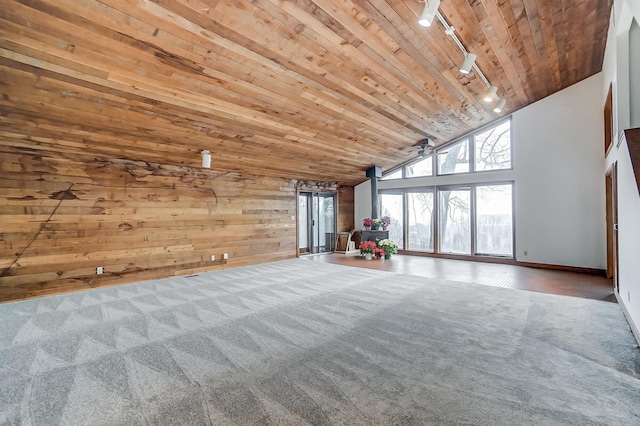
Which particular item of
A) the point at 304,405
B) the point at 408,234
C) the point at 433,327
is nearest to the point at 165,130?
the point at 304,405

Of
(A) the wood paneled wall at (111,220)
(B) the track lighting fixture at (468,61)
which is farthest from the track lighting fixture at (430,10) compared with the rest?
(A) the wood paneled wall at (111,220)

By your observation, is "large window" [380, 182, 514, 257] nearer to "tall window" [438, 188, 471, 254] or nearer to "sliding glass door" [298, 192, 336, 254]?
"tall window" [438, 188, 471, 254]

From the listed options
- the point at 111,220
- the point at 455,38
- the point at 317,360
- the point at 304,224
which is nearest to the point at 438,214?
the point at 304,224

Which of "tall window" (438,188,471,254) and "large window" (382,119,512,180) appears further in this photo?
"tall window" (438,188,471,254)

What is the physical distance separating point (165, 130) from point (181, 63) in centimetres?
144

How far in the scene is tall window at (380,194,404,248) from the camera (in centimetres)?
880

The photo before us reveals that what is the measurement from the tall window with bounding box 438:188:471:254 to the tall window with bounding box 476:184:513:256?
0.25m

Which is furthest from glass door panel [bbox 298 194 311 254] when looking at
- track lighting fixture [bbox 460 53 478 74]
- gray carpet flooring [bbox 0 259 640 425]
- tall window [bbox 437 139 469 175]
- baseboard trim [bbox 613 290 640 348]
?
baseboard trim [bbox 613 290 640 348]

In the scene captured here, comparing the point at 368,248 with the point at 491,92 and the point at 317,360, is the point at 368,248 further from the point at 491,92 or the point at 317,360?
the point at 317,360

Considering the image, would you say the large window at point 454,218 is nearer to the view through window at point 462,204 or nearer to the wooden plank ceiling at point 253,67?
the view through window at point 462,204

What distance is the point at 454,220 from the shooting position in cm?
774

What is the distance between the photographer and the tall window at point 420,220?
26.9 feet

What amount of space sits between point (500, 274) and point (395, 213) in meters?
3.65

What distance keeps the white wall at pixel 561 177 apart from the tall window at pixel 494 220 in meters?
0.21
